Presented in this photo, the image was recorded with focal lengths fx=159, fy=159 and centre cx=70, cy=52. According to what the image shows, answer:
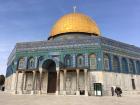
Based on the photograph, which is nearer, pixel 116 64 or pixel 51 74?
pixel 51 74

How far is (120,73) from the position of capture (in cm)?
2255

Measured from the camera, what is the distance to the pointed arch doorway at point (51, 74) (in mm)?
22280

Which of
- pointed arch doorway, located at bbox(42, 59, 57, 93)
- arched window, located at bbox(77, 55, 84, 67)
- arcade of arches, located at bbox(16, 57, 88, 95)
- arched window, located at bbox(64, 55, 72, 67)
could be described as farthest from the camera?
pointed arch doorway, located at bbox(42, 59, 57, 93)

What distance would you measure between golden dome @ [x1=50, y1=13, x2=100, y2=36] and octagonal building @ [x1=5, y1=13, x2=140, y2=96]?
3.72 meters

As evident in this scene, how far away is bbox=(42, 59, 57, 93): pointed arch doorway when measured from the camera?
22.3 meters

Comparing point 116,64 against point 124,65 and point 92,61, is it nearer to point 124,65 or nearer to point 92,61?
point 124,65

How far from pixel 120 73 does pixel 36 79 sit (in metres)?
11.9

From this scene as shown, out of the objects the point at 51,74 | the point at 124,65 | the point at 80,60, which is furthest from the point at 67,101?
the point at 124,65

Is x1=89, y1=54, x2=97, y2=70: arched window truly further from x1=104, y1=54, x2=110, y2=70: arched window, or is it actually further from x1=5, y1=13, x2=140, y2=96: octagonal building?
x1=104, y1=54, x2=110, y2=70: arched window

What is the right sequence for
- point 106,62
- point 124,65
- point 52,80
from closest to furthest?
point 106,62
point 52,80
point 124,65

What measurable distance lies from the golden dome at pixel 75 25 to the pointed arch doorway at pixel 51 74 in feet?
21.1

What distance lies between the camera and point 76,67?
2058 cm

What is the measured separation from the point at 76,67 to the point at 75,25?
8.76m

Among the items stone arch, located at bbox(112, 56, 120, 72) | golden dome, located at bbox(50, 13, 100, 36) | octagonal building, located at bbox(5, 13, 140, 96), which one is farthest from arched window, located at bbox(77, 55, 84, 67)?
golden dome, located at bbox(50, 13, 100, 36)
